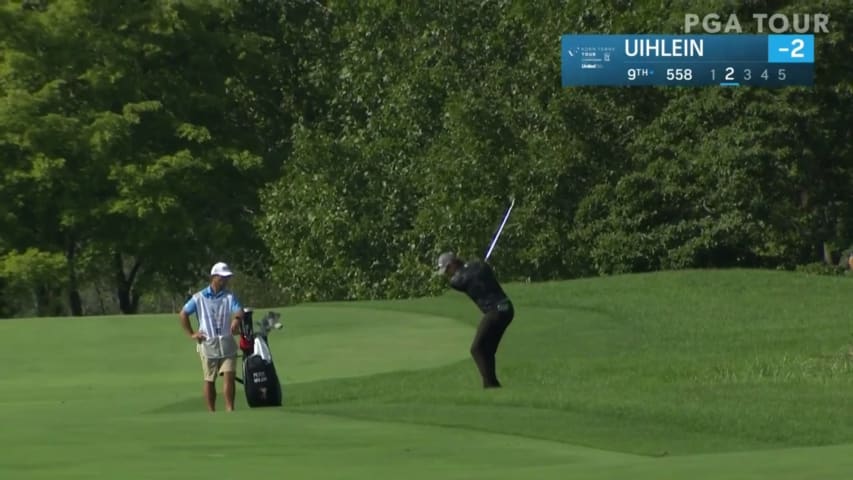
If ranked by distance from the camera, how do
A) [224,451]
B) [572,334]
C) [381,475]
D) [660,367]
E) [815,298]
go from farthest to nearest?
[815,298] < [572,334] < [660,367] < [224,451] < [381,475]

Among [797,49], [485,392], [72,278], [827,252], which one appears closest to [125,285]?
[72,278]

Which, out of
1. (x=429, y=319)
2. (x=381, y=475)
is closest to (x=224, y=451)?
(x=381, y=475)

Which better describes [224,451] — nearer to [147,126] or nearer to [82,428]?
[82,428]

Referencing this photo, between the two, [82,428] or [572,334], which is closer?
[82,428]

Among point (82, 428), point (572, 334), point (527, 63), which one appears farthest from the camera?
point (527, 63)

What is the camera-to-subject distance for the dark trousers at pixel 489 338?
2128 cm

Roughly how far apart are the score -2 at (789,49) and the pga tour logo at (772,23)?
0.69 ft

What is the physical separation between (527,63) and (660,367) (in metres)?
31.5

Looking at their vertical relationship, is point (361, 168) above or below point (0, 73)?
below

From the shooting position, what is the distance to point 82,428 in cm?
1623

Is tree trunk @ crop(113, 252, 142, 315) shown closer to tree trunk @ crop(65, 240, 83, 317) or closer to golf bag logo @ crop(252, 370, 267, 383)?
tree trunk @ crop(65, 240, 83, 317)

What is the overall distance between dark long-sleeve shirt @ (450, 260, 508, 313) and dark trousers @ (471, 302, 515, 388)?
0.10m
